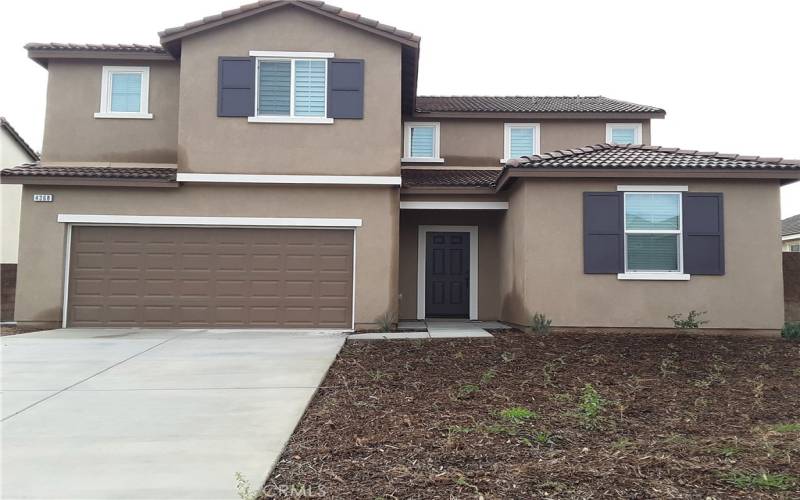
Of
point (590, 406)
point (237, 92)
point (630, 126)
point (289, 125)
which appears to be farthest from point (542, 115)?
point (590, 406)

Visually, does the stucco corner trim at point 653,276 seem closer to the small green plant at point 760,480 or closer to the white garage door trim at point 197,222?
the white garage door trim at point 197,222

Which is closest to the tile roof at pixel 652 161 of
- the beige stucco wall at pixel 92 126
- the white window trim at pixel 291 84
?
the white window trim at pixel 291 84

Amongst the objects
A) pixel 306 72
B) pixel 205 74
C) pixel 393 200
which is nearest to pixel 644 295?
pixel 393 200

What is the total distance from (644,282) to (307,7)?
28.8ft

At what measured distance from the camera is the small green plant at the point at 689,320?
1004 cm

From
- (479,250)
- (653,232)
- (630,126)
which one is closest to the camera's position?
(653,232)

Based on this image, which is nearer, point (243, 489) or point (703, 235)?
point (243, 489)

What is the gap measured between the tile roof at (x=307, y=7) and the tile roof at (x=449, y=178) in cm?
301

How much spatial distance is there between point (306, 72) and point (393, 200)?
3244mm

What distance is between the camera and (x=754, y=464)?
379cm

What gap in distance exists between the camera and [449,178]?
12.8m

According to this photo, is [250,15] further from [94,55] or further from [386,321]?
[386,321]

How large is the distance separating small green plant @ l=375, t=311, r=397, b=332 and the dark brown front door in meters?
2.48

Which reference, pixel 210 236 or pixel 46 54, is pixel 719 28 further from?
pixel 46 54
